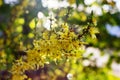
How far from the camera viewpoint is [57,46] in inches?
64.3

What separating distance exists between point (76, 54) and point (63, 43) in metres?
0.08

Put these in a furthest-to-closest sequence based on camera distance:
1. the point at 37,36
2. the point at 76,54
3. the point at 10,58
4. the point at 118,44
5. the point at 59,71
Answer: the point at 118,44, the point at 59,71, the point at 10,58, the point at 37,36, the point at 76,54

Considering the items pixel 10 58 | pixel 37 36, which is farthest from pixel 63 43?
pixel 10 58

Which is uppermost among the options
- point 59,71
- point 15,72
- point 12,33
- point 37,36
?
point 12,33

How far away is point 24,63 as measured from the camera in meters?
1.70

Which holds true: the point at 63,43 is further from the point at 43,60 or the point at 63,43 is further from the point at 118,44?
the point at 118,44

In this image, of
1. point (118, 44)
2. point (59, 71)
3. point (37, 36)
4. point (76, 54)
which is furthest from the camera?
point (118, 44)

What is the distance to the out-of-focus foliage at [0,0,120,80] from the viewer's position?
1.64 meters

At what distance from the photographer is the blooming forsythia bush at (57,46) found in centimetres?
161

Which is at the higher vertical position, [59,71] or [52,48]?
[59,71]

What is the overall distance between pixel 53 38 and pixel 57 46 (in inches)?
1.6

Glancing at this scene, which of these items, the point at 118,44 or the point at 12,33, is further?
the point at 118,44

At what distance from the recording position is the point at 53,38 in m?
1.63

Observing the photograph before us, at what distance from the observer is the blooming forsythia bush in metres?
1.61
